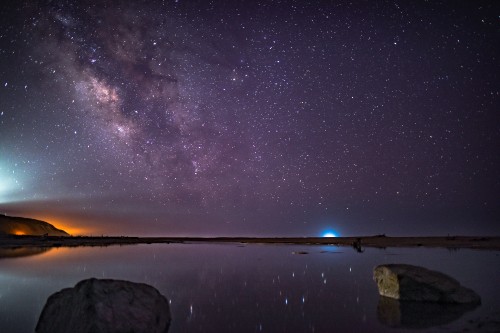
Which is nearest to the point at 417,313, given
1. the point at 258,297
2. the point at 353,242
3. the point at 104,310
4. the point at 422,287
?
the point at 422,287

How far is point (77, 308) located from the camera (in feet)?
33.6

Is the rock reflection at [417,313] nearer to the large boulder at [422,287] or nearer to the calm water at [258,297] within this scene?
the calm water at [258,297]

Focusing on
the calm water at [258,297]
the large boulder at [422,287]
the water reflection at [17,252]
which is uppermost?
the large boulder at [422,287]

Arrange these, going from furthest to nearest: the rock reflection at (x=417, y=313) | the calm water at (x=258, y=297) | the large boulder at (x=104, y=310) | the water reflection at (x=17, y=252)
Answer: the water reflection at (x=17, y=252), the calm water at (x=258, y=297), the rock reflection at (x=417, y=313), the large boulder at (x=104, y=310)

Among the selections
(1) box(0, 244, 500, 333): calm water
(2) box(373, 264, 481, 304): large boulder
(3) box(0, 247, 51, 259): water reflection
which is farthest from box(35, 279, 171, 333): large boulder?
(3) box(0, 247, 51, 259): water reflection

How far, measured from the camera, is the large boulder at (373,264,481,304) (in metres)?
14.8

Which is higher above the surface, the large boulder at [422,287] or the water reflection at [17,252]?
the large boulder at [422,287]

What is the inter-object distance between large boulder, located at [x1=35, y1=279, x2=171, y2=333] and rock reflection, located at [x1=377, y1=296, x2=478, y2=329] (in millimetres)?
7715

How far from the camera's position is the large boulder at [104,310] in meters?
9.77

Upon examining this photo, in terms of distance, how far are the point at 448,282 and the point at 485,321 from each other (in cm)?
382

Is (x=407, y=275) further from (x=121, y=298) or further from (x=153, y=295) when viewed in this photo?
(x=121, y=298)

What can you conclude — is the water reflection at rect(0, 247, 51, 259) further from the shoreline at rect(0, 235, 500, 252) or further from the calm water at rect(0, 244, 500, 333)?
the calm water at rect(0, 244, 500, 333)

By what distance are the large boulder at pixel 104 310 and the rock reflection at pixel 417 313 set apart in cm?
772

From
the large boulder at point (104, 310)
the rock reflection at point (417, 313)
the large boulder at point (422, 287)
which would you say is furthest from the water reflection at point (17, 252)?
the rock reflection at point (417, 313)
